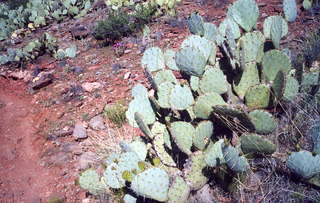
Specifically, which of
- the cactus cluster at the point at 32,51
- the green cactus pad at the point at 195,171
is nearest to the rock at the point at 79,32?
the cactus cluster at the point at 32,51

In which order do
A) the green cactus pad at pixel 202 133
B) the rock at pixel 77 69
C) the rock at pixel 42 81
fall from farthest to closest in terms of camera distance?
1. the rock at pixel 77 69
2. the rock at pixel 42 81
3. the green cactus pad at pixel 202 133

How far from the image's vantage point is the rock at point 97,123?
4535 mm

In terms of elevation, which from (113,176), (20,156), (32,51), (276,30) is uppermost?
(276,30)

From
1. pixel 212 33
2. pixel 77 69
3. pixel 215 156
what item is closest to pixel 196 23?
pixel 212 33

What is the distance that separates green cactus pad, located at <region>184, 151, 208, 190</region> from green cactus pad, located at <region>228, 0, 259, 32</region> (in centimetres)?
176

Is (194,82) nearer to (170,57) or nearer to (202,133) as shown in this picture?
(170,57)

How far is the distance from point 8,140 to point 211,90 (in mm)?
3126

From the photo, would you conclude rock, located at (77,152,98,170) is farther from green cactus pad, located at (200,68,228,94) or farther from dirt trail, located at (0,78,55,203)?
green cactus pad, located at (200,68,228,94)

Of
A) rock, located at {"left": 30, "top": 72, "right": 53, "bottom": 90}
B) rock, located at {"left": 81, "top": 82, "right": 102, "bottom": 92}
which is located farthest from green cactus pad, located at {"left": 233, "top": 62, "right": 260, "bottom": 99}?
rock, located at {"left": 30, "top": 72, "right": 53, "bottom": 90}

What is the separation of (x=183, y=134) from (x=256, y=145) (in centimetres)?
65

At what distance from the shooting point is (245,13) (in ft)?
12.6

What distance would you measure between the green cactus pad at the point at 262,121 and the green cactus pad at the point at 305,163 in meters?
0.40

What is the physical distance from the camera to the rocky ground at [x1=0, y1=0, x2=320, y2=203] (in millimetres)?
4039

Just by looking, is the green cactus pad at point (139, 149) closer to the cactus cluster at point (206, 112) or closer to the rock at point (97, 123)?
the cactus cluster at point (206, 112)
